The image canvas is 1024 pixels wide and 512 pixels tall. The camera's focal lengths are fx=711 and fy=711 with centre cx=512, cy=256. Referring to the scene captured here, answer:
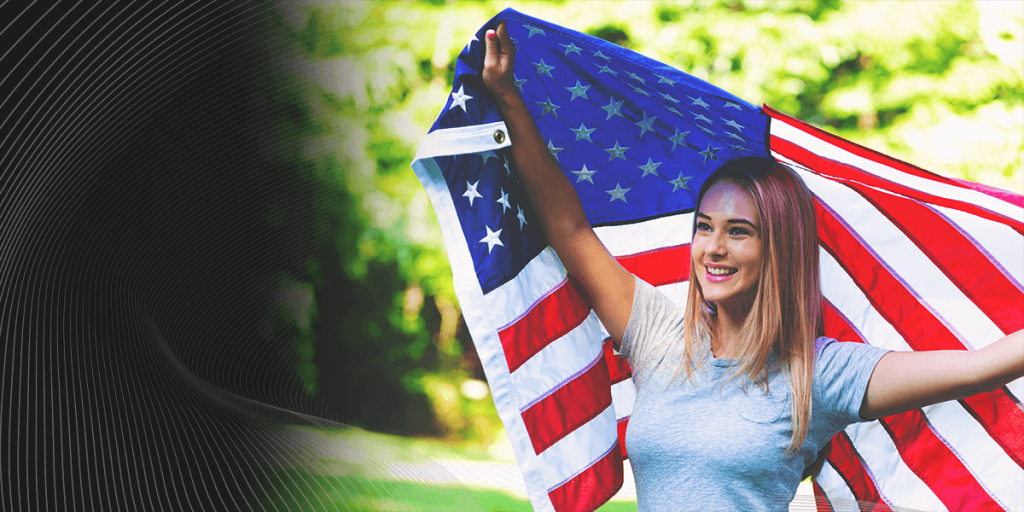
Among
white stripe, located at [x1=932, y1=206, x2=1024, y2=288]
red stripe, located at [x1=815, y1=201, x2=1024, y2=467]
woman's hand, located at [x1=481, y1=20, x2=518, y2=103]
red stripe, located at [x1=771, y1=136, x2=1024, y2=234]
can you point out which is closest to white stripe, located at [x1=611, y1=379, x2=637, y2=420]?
red stripe, located at [x1=815, y1=201, x2=1024, y2=467]

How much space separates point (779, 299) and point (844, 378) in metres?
0.34

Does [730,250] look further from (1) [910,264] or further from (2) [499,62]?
(2) [499,62]

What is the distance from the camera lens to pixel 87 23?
288 cm

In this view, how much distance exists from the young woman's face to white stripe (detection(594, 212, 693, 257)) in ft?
1.88

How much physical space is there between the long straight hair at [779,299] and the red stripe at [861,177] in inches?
3.9

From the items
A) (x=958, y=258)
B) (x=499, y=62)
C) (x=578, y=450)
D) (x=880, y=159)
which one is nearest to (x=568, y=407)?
(x=578, y=450)

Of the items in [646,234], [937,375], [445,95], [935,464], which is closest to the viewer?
[937,375]

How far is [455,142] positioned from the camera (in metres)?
2.72

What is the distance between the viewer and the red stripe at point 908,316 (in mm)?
2695

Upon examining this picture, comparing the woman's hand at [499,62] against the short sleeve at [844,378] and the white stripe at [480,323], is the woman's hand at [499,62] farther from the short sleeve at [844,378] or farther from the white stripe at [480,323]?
the short sleeve at [844,378]

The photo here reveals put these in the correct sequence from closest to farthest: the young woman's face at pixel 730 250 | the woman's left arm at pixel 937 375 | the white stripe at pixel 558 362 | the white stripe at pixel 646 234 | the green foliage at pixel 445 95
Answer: the woman's left arm at pixel 937 375 < the young woman's face at pixel 730 250 < the white stripe at pixel 558 362 < the white stripe at pixel 646 234 < the green foliage at pixel 445 95

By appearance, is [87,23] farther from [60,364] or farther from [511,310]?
[511,310]

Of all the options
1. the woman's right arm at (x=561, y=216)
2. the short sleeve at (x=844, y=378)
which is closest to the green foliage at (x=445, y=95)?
the woman's right arm at (x=561, y=216)

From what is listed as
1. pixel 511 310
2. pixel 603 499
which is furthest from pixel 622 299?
pixel 603 499
